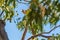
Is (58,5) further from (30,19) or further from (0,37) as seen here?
(0,37)

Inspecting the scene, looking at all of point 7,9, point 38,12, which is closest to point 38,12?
point 38,12

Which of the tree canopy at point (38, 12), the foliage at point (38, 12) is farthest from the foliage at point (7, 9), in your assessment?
the foliage at point (38, 12)

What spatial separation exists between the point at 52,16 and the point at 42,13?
0.61m

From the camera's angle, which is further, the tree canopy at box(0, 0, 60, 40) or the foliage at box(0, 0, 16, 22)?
the foliage at box(0, 0, 16, 22)

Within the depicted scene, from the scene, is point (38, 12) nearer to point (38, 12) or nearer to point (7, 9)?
point (38, 12)

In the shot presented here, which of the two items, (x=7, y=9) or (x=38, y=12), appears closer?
(x=38, y=12)

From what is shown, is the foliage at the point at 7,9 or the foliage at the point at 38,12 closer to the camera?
the foliage at the point at 38,12

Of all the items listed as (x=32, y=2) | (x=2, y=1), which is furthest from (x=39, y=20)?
(x=2, y=1)

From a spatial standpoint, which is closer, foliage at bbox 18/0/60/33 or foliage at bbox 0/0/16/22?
foliage at bbox 18/0/60/33

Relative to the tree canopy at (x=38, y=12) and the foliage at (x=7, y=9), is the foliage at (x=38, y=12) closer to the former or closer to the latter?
the tree canopy at (x=38, y=12)

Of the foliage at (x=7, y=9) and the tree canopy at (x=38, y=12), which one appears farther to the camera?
the foliage at (x=7, y=9)

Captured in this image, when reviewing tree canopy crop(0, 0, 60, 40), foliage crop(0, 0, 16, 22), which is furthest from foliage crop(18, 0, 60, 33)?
foliage crop(0, 0, 16, 22)

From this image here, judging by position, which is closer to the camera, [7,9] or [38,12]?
[38,12]

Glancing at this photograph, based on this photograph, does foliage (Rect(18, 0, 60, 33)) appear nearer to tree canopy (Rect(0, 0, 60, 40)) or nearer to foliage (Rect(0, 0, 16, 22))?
tree canopy (Rect(0, 0, 60, 40))
